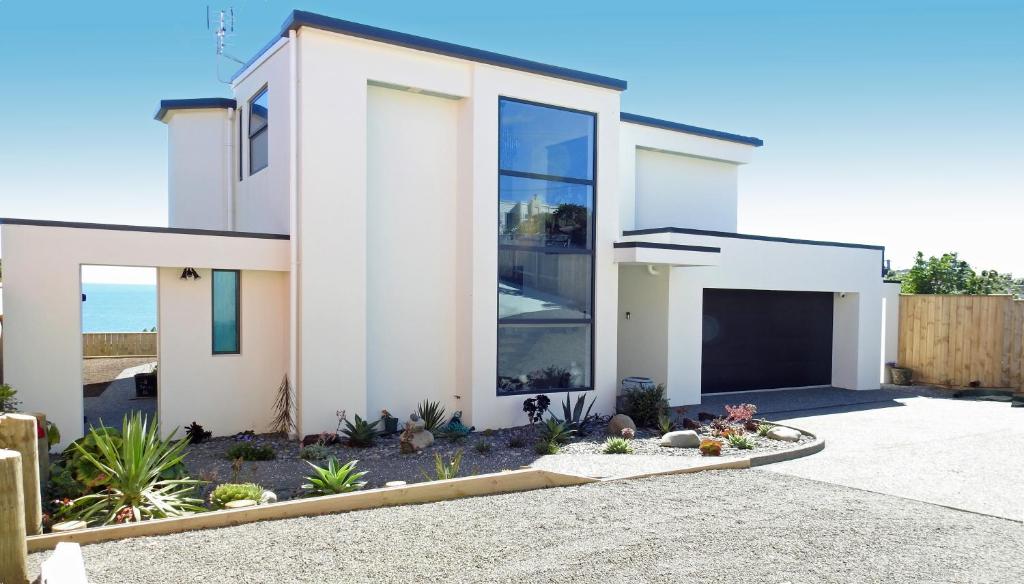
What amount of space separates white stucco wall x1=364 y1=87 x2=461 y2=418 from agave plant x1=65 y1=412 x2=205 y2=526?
4172 mm

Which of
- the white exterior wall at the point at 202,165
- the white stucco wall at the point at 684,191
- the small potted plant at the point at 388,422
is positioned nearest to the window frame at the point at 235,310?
the small potted plant at the point at 388,422

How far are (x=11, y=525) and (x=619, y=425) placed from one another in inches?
309

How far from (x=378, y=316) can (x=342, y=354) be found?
0.88m

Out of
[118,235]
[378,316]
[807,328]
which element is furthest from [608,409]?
[118,235]

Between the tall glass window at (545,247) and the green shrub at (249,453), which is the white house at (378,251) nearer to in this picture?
the tall glass window at (545,247)

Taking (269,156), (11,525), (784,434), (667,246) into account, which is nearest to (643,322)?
(667,246)

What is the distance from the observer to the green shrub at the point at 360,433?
9422 millimetres

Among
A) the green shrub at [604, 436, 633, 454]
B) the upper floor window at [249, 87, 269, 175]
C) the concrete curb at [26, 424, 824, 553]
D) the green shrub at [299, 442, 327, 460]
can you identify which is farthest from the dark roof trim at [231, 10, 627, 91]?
the concrete curb at [26, 424, 824, 553]

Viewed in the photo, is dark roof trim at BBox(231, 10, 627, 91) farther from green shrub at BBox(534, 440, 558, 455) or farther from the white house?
green shrub at BBox(534, 440, 558, 455)

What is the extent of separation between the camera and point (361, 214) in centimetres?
986

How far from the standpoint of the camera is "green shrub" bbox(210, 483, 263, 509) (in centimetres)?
600

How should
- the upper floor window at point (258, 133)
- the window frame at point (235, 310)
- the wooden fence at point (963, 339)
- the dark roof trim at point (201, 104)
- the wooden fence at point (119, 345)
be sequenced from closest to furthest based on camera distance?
1. the window frame at point (235, 310)
2. the upper floor window at point (258, 133)
3. the dark roof trim at point (201, 104)
4. the wooden fence at point (963, 339)
5. the wooden fence at point (119, 345)

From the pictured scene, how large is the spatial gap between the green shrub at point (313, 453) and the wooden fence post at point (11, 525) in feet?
14.4

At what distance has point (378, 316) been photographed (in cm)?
1032
